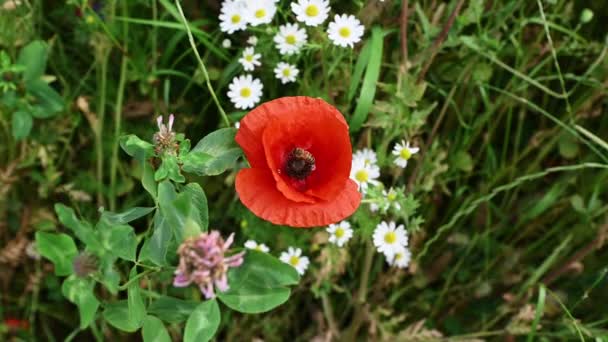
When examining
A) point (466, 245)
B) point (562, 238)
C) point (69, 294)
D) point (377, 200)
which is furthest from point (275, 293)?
point (562, 238)

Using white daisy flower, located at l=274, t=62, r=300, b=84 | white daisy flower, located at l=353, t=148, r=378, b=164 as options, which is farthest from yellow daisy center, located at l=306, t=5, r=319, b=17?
white daisy flower, located at l=353, t=148, r=378, b=164

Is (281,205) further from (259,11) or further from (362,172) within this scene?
(259,11)

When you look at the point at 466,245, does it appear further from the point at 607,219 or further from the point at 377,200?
the point at 377,200

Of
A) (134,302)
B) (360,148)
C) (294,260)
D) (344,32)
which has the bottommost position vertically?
(294,260)

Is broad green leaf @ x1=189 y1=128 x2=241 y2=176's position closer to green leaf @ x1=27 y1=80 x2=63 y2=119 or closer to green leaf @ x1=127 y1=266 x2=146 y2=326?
green leaf @ x1=127 y1=266 x2=146 y2=326

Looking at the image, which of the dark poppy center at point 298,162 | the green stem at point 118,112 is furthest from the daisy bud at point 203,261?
the green stem at point 118,112

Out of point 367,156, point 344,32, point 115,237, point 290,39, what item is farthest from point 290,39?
point 115,237
